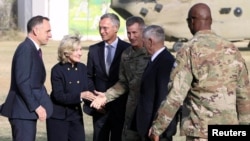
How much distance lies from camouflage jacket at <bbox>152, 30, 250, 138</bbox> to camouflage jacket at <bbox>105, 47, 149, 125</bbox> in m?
1.69

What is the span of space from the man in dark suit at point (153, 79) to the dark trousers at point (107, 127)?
131cm

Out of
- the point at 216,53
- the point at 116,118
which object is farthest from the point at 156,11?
the point at 216,53

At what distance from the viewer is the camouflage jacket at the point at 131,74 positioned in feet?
25.8

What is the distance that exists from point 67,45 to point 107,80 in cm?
77

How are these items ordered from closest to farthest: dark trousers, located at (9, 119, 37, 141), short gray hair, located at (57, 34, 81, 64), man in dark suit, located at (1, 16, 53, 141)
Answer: man in dark suit, located at (1, 16, 53, 141) < dark trousers, located at (9, 119, 37, 141) < short gray hair, located at (57, 34, 81, 64)

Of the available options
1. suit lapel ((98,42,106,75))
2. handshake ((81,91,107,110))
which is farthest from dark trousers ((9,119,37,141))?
suit lapel ((98,42,106,75))

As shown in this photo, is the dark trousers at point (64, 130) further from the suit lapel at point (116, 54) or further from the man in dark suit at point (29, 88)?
the suit lapel at point (116, 54)

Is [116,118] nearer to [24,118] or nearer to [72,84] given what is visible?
[72,84]

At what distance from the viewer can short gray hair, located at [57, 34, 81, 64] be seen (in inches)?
314

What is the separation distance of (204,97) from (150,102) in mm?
1105

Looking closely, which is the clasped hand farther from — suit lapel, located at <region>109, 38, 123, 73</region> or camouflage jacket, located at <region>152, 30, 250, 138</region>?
camouflage jacket, located at <region>152, 30, 250, 138</region>

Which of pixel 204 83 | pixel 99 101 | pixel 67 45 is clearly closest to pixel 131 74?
pixel 99 101

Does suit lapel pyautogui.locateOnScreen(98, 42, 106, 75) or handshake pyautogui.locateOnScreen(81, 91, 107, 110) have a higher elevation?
suit lapel pyautogui.locateOnScreen(98, 42, 106, 75)

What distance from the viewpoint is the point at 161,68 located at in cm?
710
